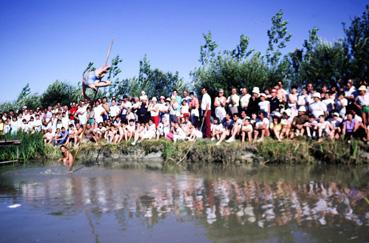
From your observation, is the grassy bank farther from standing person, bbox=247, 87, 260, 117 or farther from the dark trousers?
standing person, bbox=247, 87, 260, 117

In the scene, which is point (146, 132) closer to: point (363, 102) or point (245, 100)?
point (245, 100)

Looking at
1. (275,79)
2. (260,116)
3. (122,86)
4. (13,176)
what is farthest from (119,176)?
(122,86)

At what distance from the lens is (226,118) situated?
15.0 meters

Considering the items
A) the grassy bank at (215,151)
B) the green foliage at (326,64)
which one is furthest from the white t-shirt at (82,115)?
the green foliage at (326,64)

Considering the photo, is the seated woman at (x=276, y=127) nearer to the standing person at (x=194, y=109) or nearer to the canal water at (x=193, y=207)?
the canal water at (x=193, y=207)

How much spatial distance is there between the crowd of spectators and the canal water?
2232 millimetres

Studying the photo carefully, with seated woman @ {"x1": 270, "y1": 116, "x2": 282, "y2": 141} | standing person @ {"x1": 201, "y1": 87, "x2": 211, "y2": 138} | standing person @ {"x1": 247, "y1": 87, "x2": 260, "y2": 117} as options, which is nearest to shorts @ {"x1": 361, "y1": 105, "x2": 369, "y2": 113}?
seated woman @ {"x1": 270, "y1": 116, "x2": 282, "y2": 141}

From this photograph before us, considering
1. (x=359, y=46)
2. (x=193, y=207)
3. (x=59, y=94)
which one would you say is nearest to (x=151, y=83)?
(x=59, y=94)

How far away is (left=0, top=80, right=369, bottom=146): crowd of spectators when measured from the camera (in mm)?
13031

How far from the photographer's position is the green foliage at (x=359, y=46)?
21.5 meters

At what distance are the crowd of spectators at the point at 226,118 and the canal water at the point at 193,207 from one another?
2.23 meters

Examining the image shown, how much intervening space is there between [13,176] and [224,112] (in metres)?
8.02

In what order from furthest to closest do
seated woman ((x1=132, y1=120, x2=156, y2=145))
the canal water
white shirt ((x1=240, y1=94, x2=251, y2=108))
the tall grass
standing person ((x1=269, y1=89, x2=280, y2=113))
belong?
the tall grass < seated woman ((x1=132, y1=120, x2=156, y2=145)) < white shirt ((x1=240, y1=94, x2=251, y2=108)) < standing person ((x1=269, y1=89, x2=280, y2=113)) < the canal water

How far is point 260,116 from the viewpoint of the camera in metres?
14.0
